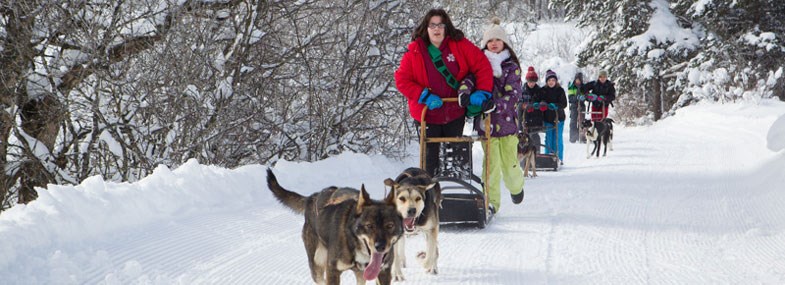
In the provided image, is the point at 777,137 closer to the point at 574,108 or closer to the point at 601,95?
the point at 601,95

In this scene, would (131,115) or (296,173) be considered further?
(296,173)

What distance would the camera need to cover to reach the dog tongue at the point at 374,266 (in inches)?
136

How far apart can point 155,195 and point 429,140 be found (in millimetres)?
2614

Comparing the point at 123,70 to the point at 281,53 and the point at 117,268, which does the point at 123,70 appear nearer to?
the point at 281,53

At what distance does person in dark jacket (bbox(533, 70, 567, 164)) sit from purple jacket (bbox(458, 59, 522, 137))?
6.18 m

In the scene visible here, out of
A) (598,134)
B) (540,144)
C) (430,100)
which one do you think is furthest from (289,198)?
(598,134)

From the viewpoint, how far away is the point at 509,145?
7.13m

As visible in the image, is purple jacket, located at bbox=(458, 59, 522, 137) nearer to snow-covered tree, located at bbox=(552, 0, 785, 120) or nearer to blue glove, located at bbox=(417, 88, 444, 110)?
blue glove, located at bbox=(417, 88, 444, 110)

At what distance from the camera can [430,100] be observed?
19.0 ft

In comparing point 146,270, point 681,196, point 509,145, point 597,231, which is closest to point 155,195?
point 146,270

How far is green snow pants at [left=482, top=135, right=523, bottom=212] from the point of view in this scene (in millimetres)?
6961

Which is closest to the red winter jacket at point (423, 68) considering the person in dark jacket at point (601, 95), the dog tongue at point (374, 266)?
the dog tongue at point (374, 266)

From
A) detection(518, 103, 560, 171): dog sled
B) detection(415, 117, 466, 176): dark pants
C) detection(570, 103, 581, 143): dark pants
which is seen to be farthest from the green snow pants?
detection(570, 103, 581, 143): dark pants

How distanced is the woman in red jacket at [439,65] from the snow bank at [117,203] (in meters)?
2.46
